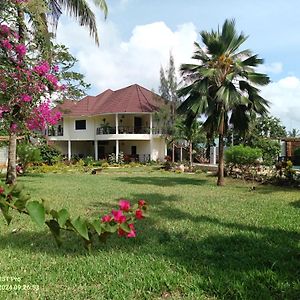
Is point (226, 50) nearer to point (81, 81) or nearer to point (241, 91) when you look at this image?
point (241, 91)

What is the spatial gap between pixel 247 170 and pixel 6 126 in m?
11.8

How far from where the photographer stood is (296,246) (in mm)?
5262

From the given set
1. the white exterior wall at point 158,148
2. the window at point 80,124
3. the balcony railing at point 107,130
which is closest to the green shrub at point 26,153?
the balcony railing at point 107,130

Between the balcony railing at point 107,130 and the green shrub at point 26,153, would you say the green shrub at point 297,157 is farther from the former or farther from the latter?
the green shrub at point 26,153

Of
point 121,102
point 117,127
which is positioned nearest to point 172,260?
point 117,127

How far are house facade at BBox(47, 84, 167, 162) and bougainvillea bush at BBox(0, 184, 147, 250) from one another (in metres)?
28.7

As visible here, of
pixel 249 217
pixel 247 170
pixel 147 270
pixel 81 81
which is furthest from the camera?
pixel 247 170

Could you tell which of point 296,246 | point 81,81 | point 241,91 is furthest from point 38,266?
point 241,91

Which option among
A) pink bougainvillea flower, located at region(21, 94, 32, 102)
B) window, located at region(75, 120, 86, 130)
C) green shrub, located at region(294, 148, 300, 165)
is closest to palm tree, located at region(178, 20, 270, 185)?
pink bougainvillea flower, located at region(21, 94, 32, 102)

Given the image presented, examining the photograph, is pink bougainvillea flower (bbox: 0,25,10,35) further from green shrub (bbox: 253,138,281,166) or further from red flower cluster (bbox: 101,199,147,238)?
green shrub (bbox: 253,138,281,166)

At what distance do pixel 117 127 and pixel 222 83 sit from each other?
1766 cm

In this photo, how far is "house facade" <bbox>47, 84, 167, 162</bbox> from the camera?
102ft

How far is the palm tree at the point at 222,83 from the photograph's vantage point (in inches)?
542

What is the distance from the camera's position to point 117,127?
101ft
